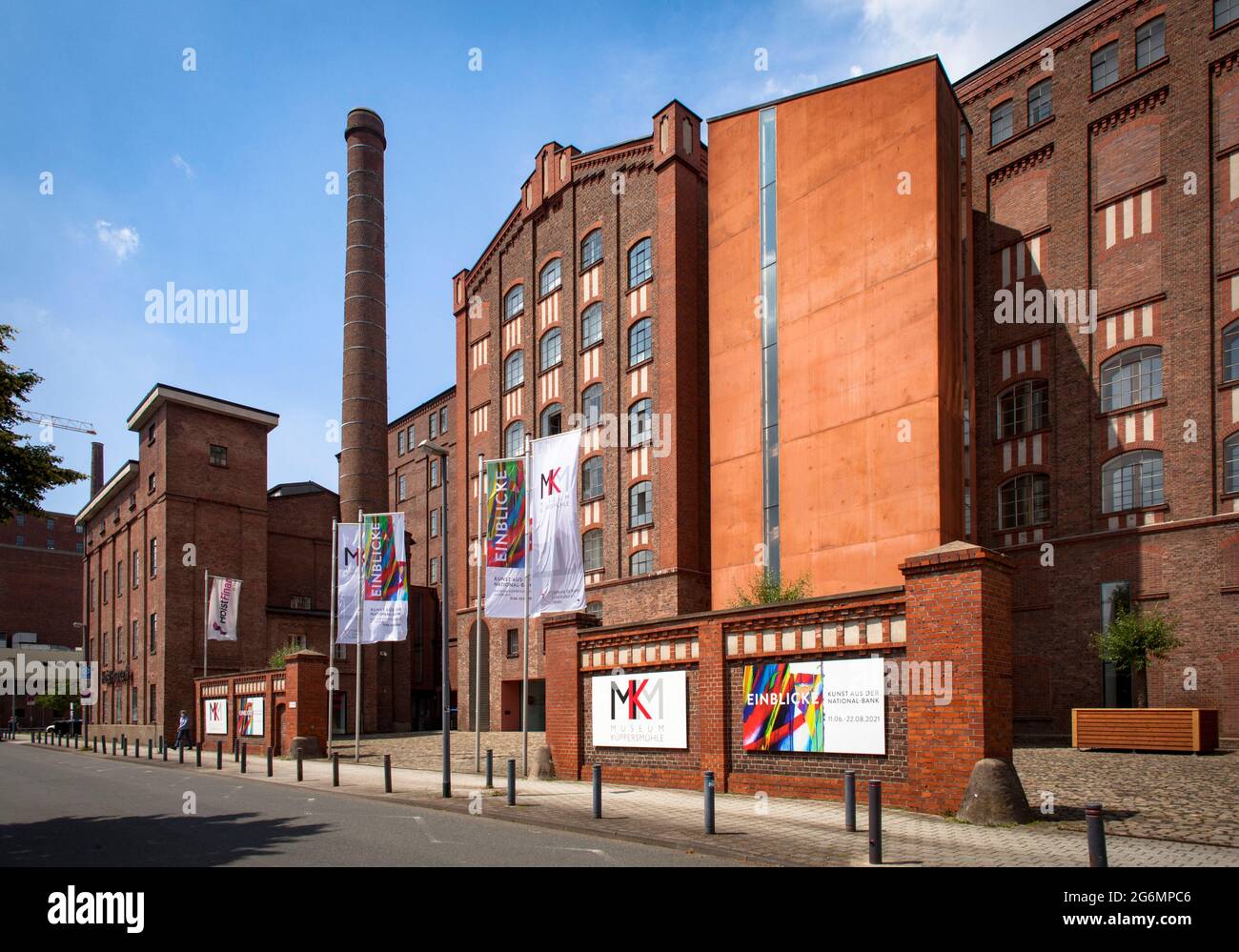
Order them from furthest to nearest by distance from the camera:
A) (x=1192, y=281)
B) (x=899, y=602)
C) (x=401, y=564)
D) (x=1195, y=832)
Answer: (x=1192, y=281), (x=401, y=564), (x=899, y=602), (x=1195, y=832)

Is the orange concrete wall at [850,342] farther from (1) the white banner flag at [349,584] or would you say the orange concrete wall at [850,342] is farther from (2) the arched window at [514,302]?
(2) the arched window at [514,302]

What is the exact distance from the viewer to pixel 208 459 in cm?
4950

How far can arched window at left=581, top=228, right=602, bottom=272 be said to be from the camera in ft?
129

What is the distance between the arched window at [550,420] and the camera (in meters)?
40.8

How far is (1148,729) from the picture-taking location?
21344mm

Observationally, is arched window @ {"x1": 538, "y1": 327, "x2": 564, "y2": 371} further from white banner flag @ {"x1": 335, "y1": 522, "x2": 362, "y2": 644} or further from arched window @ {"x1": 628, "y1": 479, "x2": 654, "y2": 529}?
white banner flag @ {"x1": 335, "y1": 522, "x2": 362, "y2": 644}

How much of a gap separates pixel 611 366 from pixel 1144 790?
26.1 meters

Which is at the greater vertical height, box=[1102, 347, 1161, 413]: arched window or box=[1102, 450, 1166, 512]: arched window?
box=[1102, 347, 1161, 413]: arched window

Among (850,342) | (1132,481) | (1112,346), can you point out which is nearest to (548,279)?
(850,342)

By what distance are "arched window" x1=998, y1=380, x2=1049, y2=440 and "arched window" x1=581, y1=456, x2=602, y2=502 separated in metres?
15.2

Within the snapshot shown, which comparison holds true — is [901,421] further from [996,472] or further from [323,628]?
[323,628]

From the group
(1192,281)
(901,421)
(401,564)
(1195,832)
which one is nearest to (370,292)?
(401,564)

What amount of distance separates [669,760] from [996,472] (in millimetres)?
20544

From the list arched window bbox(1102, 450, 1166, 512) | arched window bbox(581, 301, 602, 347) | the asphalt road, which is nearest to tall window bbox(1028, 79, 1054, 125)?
arched window bbox(1102, 450, 1166, 512)
